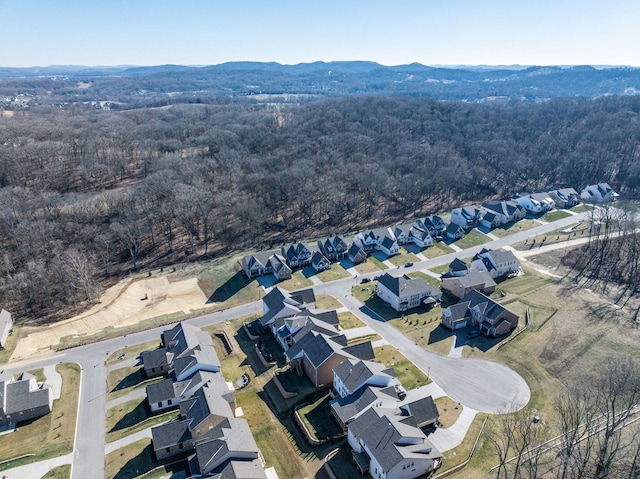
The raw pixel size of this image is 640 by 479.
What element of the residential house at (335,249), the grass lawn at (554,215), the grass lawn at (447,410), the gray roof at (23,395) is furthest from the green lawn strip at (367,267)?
the gray roof at (23,395)

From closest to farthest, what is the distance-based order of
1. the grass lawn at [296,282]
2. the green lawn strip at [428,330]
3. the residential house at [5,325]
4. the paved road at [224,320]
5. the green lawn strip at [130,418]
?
the paved road at [224,320]
the green lawn strip at [130,418]
the green lawn strip at [428,330]
the residential house at [5,325]
the grass lawn at [296,282]

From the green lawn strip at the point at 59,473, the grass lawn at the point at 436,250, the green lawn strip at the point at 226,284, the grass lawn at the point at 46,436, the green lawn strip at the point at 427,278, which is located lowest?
the grass lawn at the point at 46,436

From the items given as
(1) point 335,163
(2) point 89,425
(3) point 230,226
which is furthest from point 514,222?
(2) point 89,425

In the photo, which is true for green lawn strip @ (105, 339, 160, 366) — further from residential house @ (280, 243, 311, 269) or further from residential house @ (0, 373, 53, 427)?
residential house @ (280, 243, 311, 269)

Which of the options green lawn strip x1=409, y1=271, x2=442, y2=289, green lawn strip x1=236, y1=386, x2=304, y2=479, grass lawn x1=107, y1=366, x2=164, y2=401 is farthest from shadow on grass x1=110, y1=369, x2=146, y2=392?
green lawn strip x1=409, y1=271, x2=442, y2=289

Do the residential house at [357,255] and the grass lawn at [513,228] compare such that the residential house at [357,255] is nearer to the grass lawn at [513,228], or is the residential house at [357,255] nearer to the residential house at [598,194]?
the grass lawn at [513,228]

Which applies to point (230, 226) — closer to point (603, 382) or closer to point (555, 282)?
point (555, 282)

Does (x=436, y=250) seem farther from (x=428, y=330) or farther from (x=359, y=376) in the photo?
(x=359, y=376)
